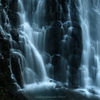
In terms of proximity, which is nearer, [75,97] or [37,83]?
[75,97]

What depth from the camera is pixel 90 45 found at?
51.7 ft

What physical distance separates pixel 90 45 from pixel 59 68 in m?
4.57

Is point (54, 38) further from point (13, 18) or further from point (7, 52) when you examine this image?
point (7, 52)

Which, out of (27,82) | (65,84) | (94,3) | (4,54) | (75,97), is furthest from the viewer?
(94,3)

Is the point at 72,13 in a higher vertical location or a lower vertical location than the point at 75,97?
higher

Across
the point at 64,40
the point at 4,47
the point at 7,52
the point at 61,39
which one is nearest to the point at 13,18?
the point at 4,47

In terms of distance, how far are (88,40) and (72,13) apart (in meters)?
3.52

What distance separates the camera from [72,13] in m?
15.0

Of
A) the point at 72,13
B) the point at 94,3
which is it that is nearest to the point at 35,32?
the point at 72,13

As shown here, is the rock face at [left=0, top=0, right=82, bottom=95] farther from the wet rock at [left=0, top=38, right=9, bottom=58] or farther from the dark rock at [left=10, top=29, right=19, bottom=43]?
the wet rock at [left=0, top=38, right=9, bottom=58]

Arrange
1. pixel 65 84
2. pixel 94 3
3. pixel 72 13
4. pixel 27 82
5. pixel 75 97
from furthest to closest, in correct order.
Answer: pixel 94 3
pixel 72 13
pixel 65 84
pixel 27 82
pixel 75 97

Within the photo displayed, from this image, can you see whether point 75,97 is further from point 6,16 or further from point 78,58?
point 6,16

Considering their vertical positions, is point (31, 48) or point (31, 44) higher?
point (31, 44)

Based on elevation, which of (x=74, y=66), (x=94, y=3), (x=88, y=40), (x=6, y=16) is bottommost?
(x=74, y=66)
